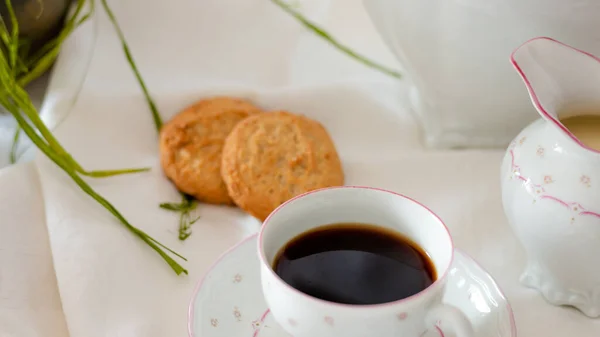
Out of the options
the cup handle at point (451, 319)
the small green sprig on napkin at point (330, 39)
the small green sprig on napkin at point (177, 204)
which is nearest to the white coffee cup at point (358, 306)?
the cup handle at point (451, 319)

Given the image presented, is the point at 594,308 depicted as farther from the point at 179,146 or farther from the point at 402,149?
the point at 179,146

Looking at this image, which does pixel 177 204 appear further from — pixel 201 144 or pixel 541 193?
pixel 541 193

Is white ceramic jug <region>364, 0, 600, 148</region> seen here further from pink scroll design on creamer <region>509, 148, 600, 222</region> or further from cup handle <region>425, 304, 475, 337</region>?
cup handle <region>425, 304, 475, 337</region>

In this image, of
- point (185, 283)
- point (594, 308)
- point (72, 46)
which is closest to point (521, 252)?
point (594, 308)

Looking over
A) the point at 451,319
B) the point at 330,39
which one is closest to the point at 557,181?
the point at 451,319

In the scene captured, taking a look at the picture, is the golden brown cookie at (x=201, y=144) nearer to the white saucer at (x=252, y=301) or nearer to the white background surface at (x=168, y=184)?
the white background surface at (x=168, y=184)

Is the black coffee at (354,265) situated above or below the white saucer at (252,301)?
above
